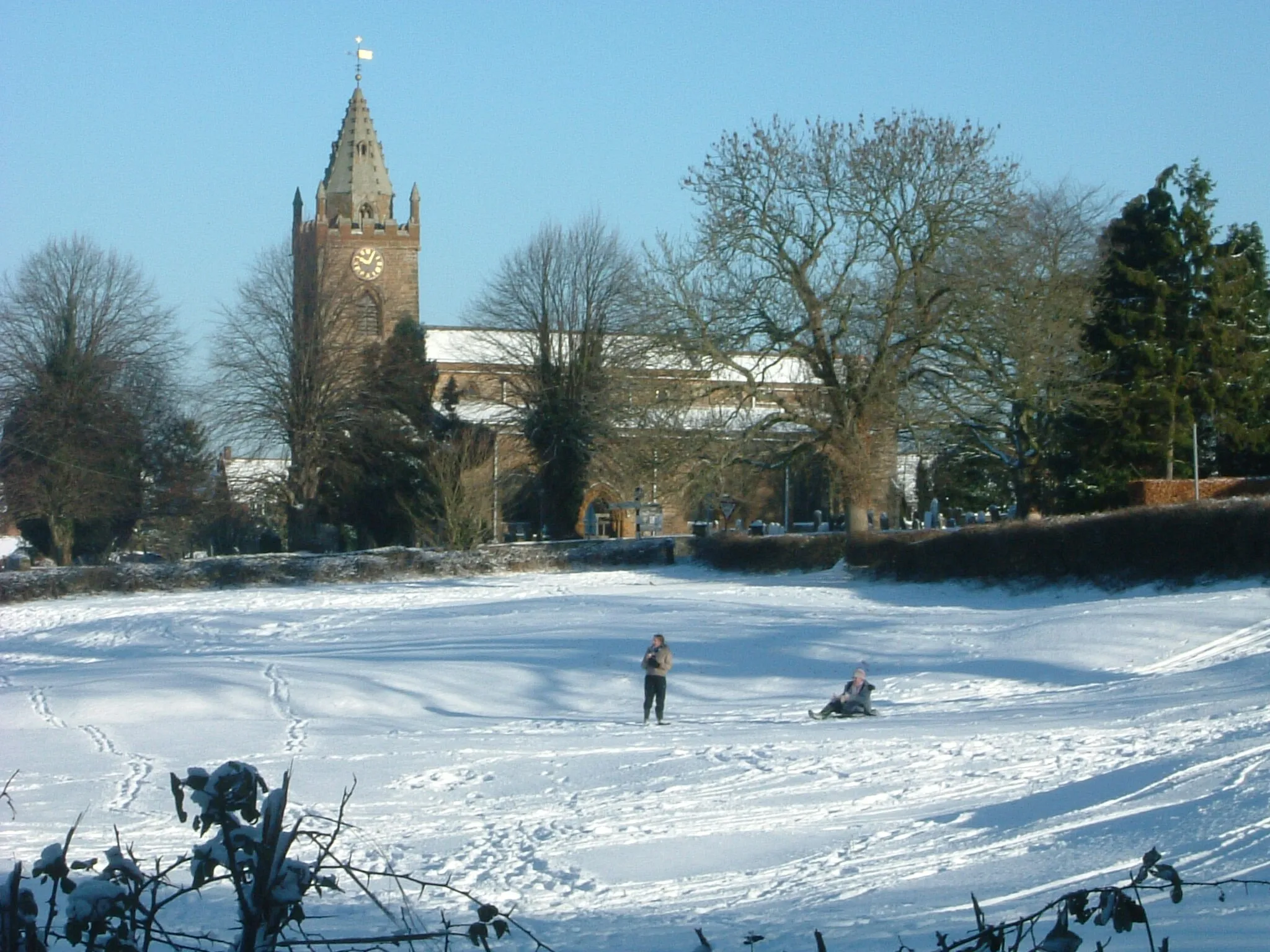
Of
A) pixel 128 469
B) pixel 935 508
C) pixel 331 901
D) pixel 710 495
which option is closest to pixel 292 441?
pixel 128 469

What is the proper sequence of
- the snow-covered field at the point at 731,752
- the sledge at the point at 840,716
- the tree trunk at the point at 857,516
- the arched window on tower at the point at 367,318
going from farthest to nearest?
the arched window on tower at the point at 367,318
the tree trunk at the point at 857,516
the sledge at the point at 840,716
the snow-covered field at the point at 731,752

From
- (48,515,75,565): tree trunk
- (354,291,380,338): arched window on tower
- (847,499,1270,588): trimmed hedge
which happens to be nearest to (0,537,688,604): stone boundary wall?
(48,515,75,565): tree trunk

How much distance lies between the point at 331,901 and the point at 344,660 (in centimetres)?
1734

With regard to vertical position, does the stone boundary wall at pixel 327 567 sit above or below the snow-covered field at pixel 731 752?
above

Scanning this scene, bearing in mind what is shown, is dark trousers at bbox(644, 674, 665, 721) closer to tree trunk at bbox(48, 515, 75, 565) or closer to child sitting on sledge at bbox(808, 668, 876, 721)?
child sitting on sledge at bbox(808, 668, 876, 721)

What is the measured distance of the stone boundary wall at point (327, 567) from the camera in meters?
43.2

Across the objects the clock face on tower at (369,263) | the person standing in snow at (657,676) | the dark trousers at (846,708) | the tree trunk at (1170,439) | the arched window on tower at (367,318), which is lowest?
the dark trousers at (846,708)

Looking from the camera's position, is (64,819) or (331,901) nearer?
(331,901)

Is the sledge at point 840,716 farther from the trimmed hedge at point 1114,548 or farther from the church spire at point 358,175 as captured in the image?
the church spire at point 358,175

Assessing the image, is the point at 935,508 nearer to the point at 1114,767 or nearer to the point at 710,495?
the point at 710,495

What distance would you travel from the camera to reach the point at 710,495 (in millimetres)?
40312

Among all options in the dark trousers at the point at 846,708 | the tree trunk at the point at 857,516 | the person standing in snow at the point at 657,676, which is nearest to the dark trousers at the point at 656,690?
the person standing in snow at the point at 657,676

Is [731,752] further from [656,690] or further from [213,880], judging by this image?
[213,880]

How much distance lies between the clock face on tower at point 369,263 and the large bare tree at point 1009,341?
177 feet
